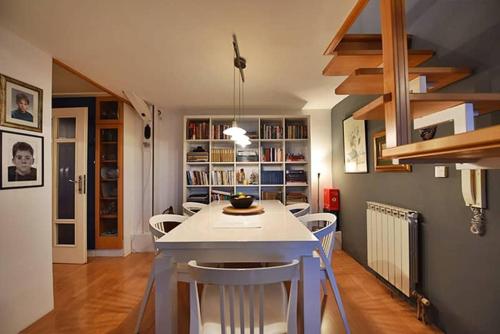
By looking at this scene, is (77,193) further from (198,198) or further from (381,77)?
(381,77)

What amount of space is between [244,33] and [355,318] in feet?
7.83

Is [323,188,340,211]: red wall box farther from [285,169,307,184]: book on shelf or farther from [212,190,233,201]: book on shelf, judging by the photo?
[212,190,233,201]: book on shelf

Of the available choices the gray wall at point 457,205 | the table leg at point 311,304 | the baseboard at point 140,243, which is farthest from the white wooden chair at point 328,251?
the baseboard at point 140,243

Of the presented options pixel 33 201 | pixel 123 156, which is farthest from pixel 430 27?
pixel 123 156

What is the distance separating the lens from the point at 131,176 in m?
3.78

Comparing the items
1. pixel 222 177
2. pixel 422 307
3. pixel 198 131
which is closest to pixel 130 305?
pixel 222 177

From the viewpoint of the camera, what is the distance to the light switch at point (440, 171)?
1725 mm

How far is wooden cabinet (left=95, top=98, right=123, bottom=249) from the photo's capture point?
356 centimetres

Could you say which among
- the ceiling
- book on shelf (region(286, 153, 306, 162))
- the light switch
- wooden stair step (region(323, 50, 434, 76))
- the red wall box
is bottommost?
the red wall box

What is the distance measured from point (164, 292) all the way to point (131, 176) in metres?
2.83

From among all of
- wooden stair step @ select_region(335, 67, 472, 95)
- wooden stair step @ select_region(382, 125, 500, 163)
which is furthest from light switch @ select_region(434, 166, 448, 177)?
wooden stair step @ select_region(382, 125, 500, 163)

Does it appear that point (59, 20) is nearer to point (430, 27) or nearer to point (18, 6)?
point (18, 6)

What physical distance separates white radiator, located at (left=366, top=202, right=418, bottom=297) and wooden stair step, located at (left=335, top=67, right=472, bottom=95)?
1.01m

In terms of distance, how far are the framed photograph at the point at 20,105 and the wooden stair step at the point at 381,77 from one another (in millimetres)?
2322
